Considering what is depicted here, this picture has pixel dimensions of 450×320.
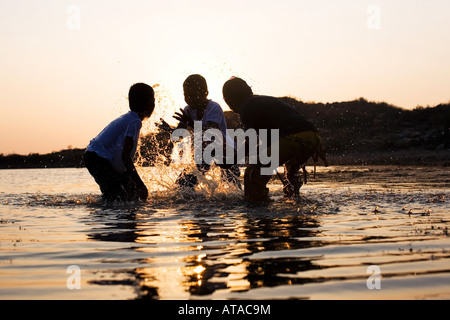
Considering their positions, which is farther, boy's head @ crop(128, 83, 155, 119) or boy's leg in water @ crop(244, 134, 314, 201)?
boy's head @ crop(128, 83, 155, 119)

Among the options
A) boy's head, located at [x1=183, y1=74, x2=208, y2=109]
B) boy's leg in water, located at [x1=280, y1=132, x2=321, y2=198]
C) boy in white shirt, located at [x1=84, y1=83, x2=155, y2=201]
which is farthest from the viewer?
boy's head, located at [x1=183, y1=74, x2=208, y2=109]

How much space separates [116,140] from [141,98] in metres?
0.79

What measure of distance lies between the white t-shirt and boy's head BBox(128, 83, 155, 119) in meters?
0.13

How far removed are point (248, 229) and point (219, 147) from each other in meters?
3.57

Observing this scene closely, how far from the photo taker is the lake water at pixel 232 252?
344cm

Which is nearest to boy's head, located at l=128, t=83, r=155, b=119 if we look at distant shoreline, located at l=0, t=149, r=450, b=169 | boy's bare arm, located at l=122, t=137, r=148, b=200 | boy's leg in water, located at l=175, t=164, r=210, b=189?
boy's bare arm, located at l=122, t=137, r=148, b=200

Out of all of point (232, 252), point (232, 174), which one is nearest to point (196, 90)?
point (232, 174)

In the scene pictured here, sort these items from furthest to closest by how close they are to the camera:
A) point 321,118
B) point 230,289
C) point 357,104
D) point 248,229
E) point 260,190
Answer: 1. point 357,104
2. point 321,118
3. point 260,190
4. point 248,229
5. point 230,289

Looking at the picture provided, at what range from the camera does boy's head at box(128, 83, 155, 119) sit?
29.4ft

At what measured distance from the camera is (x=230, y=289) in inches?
134

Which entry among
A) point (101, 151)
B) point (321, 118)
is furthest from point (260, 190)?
point (321, 118)

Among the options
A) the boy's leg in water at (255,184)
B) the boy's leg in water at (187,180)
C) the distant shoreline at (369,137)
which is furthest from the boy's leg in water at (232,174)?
the distant shoreline at (369,137)

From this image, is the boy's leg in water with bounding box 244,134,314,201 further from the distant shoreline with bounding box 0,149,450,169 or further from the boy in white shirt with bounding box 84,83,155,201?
the distant shoreline with bounding box 0,149,450,169
